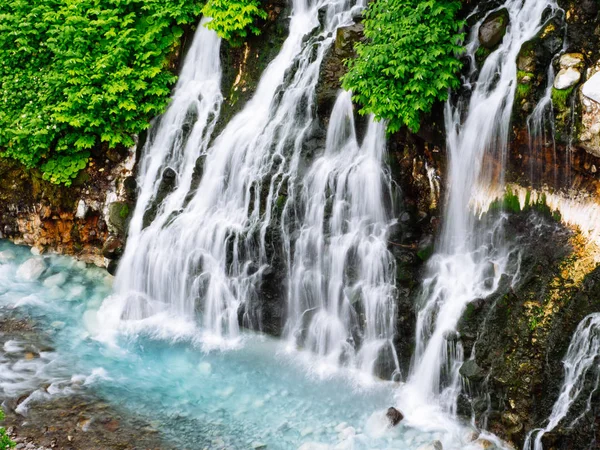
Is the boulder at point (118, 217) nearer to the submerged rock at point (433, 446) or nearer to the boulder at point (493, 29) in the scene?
the submerged rock at point (433, 446)

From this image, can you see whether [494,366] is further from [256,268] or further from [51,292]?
[51,292]

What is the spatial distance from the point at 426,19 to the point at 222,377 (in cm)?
604

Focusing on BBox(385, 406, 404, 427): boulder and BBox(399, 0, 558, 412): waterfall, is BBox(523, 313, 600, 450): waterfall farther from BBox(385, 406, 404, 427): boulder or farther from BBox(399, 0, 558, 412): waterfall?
BBox(385, 406, 404, 427): boulder

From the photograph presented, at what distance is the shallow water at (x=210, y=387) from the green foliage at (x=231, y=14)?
5.56 m

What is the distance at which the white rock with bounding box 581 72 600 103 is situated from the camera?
7.14m

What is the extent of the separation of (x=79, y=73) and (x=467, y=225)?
7937 millimetres

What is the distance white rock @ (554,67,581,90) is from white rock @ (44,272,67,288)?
9.50m

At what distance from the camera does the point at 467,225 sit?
8.59 m

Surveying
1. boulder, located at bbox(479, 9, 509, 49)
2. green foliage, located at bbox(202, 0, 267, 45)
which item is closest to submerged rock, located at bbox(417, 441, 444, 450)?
boulder, located at bbox(479, 9, 509, 49)

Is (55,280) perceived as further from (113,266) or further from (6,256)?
(6,256)

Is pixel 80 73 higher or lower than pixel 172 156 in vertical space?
higher

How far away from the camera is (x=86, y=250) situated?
12633 mm

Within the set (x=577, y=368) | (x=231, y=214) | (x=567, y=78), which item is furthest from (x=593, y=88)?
(x=231, y=214)

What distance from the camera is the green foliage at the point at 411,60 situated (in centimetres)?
812
